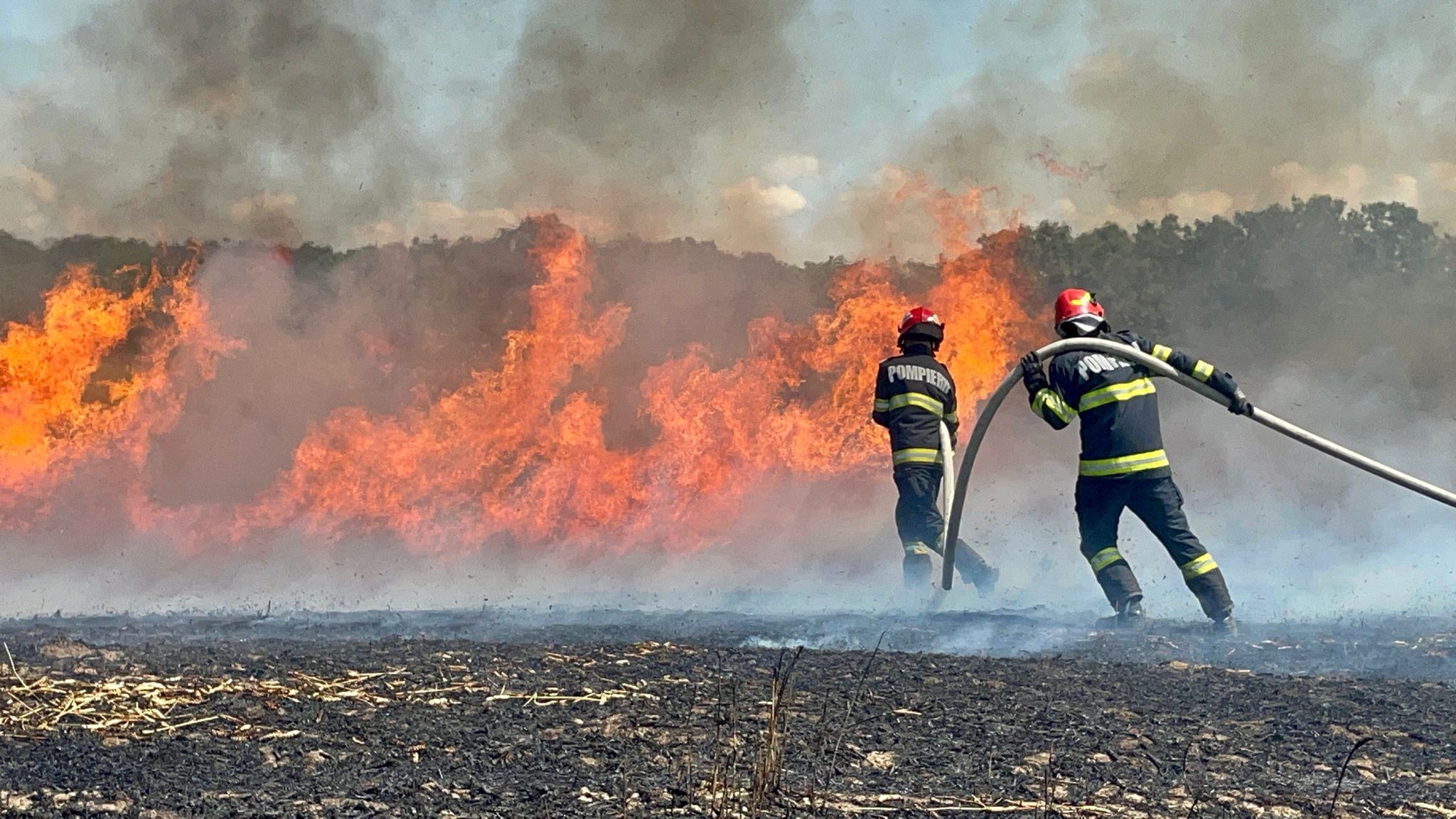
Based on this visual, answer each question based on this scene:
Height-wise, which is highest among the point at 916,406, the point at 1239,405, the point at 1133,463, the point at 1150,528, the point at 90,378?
the point at 90,378

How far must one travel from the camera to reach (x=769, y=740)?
3545 mm

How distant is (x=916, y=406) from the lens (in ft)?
32.4

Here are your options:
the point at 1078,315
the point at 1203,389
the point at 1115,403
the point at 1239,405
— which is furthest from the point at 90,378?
the point at 1239,405

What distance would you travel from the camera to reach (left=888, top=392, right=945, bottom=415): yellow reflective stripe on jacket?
988 centimetres

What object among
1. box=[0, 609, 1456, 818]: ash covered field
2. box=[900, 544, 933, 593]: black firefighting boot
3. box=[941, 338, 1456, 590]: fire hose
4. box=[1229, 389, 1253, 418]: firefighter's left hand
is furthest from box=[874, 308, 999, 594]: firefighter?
box=[0, 609, 1456, 818]: ash covered field

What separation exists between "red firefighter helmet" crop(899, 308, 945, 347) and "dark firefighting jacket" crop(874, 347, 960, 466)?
0.62 ft

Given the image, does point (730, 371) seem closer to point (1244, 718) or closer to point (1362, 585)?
point (1362, 585)

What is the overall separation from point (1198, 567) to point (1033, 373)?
4.89 ft

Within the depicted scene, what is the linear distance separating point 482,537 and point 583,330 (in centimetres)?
238

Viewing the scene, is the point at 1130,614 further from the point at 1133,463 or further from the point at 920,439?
the point at 920,439

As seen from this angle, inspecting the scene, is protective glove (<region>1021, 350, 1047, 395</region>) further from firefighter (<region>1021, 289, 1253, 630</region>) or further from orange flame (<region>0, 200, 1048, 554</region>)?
orange flame (<region>0, 200, 1048, 554</region>)

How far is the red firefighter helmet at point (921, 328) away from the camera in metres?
10.2

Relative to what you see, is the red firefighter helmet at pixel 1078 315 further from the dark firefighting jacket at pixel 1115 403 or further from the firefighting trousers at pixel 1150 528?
the firefighting trousers at pixel 1150 528

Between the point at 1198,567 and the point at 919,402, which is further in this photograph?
the point at 919,402
